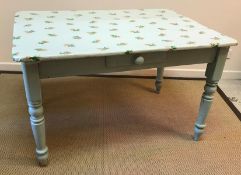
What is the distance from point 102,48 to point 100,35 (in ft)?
0.56

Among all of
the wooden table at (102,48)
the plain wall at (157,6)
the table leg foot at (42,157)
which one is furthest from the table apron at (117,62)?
the plain wall at (157,6)

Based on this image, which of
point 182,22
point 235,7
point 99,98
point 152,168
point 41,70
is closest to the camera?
point 41,70

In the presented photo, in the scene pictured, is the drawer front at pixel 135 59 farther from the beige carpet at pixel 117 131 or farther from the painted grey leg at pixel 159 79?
the painted grey leg at pixel 159 79

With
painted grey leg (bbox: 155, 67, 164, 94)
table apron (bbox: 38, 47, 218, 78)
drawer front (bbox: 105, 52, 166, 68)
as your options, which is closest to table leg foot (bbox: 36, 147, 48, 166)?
table apron (bbox: 38, 47, 218, 78)

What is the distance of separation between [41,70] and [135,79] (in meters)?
1.28

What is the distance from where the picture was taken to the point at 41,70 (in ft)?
3.29

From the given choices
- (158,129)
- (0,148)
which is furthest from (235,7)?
(0,148)

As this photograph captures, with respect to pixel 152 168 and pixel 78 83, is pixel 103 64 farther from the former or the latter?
pixel 78 83

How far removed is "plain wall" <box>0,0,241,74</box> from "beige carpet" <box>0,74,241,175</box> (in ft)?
1.57

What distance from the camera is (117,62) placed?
1083mm

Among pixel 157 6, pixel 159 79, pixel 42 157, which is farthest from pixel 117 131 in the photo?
pixel 157 6

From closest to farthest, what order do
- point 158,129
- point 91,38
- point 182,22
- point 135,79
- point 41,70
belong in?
1. point 41,70
2. point 91,38
3. point 182,22
4. point 158,129
5. point 135,79

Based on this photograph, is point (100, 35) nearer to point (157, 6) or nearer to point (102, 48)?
point (102, 48)

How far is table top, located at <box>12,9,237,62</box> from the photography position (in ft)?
3.29
